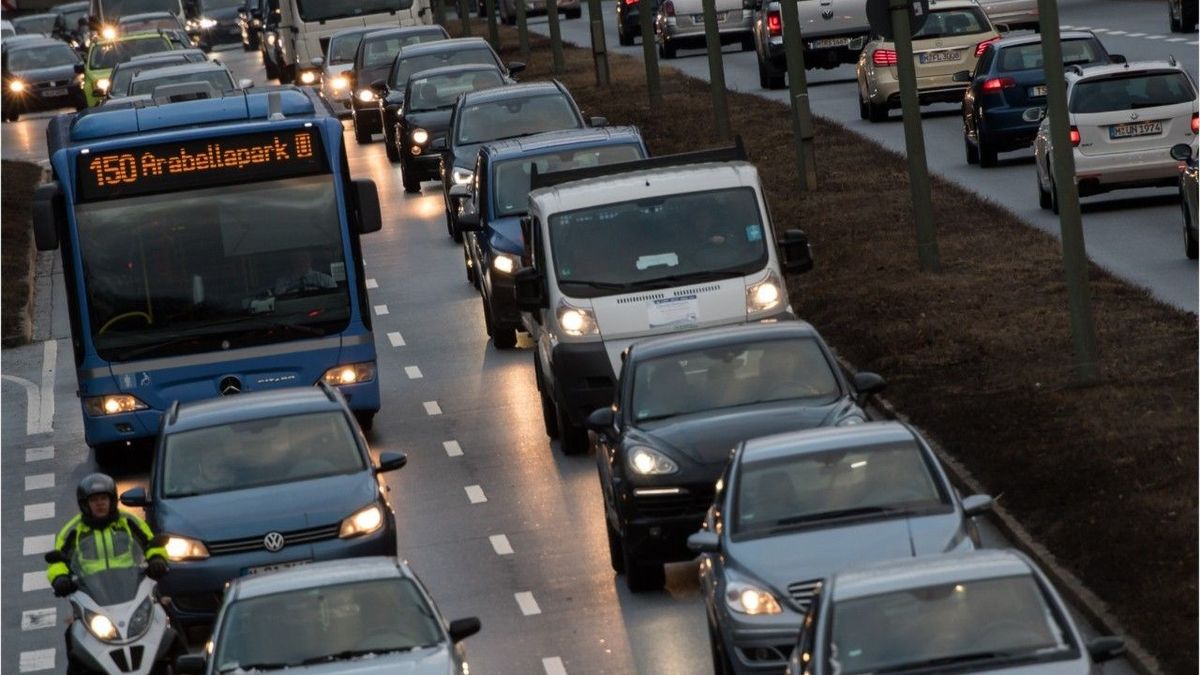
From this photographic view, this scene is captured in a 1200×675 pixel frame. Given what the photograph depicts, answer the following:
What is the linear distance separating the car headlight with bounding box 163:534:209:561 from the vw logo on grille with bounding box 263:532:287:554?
1.27 ft

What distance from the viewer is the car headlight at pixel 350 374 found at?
925 inches

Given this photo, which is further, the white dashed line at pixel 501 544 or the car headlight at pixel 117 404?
the car headlight at pixel 117 404

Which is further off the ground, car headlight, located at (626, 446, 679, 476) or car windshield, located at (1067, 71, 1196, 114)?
car windshield, located at (1067, 71, 1196, 114)

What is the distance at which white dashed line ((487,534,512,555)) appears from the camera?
2009 centimetres

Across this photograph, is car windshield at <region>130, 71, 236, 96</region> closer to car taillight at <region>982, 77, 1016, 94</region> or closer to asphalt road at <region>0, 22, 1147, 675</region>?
asphalt road at <region>0, 22, 1147, 675</region>

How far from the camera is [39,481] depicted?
2441cm

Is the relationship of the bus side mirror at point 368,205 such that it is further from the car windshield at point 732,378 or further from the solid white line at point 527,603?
the solid white line at point 527,603

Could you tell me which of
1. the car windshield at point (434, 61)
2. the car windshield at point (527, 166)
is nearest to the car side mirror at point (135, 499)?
the car windshield at point (527, 166)

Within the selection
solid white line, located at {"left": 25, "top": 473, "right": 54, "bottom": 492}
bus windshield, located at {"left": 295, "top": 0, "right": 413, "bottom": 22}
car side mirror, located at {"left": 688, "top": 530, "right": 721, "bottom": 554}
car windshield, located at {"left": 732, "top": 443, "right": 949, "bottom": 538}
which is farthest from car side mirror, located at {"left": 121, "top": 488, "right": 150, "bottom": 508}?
bus windshield, located at {"left": 295, "top": 0, "right": 413, "bottom": 22}

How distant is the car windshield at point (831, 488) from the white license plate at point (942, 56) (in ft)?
89.9

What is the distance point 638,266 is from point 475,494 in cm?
228

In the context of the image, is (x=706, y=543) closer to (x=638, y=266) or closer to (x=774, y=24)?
(x=638, y=266)

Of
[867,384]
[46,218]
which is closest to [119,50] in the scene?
[46,218]

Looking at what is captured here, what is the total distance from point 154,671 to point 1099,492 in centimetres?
624
